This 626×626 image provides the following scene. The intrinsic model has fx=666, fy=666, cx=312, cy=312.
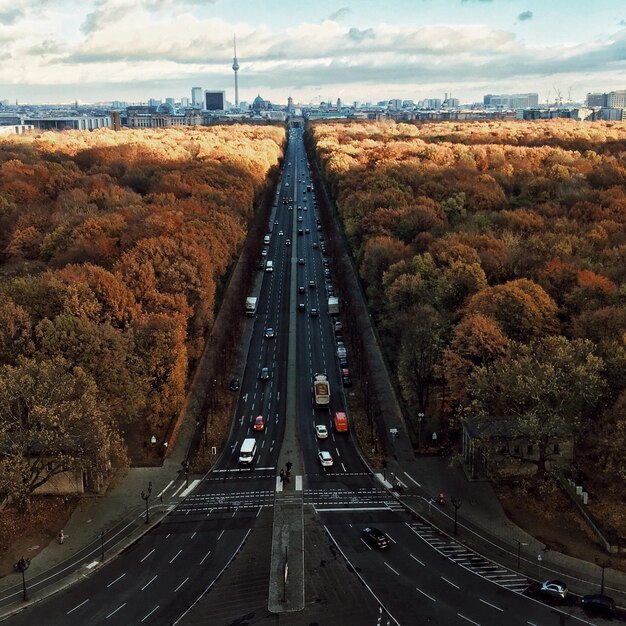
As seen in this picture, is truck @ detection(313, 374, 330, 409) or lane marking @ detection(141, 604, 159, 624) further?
truck @ detection(313, 374, 330, 409)

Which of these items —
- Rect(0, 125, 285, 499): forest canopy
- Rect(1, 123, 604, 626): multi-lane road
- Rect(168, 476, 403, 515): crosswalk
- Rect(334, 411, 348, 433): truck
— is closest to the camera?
Rect(1, 123, 604, 626): multi-lane road

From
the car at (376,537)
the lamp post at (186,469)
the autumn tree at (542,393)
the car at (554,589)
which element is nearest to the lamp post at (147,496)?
the lamp post at (186,469)

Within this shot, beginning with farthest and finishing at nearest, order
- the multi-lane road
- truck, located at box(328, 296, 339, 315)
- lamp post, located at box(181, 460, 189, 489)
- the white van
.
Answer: truck, located at box(328, 296, 339, 315)
the white van
lamp post, located at box(181, 460, 189, 489)
the multi-lane road

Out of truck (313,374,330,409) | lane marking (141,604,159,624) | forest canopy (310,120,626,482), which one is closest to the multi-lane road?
lane marking (141,604,159,624)

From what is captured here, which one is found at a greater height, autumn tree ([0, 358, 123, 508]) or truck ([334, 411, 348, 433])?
autumn tree ([0, 358, 123, 508])

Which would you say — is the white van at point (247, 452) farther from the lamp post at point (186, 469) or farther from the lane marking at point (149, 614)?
the lane marking at point (149, 614)

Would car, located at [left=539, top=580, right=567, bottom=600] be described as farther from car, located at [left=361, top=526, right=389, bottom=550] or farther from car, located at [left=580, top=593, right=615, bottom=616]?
car, located at [left=361, top=526, right=389, bottom=550]

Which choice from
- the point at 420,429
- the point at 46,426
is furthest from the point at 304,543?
the point at 46,426
